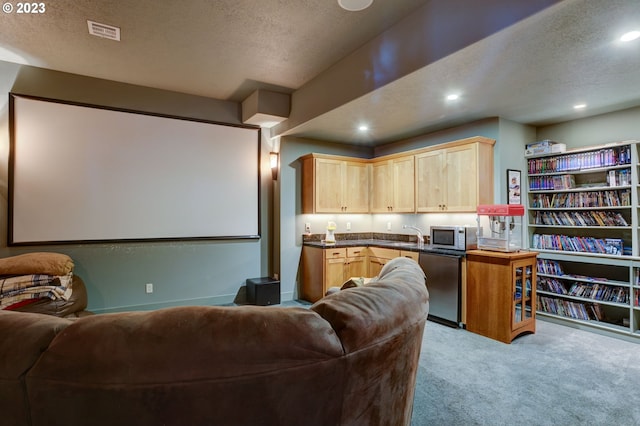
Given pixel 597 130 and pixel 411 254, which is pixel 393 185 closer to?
pixel 411 254

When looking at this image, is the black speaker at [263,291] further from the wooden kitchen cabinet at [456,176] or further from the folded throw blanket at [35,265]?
the wooden kitchen cabinet at [456,176]

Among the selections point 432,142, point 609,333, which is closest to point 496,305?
point 609,333

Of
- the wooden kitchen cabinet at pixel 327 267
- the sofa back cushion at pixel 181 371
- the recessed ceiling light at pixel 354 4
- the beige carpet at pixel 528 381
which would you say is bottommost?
the beige carpet at pixel 528 381

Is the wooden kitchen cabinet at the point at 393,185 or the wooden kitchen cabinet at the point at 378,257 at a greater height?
the wooden kitchen cabinet at the point at 393,185

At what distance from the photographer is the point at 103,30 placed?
2.87 meters

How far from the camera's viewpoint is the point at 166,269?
168 inches

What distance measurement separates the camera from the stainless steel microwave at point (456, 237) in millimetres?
3787

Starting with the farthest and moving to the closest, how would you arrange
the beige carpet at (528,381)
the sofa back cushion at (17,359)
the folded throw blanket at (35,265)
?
the folded throw blanket at (35,265), the beige carpet at (528,381), the sofa back cushion at (17,359)

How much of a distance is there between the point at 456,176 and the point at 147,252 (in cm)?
411

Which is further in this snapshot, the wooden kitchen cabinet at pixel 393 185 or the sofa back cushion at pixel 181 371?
the wooden kitchen cabinet at pixel 393 185

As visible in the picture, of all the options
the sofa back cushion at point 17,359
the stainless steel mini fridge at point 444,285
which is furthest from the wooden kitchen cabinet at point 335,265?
the sofa back cushion at point 17,359

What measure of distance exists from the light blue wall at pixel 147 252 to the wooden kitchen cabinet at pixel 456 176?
234 centimetres

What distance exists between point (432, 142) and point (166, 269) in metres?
4.17

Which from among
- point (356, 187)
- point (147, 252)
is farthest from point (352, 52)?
Result: point (147, 252)
